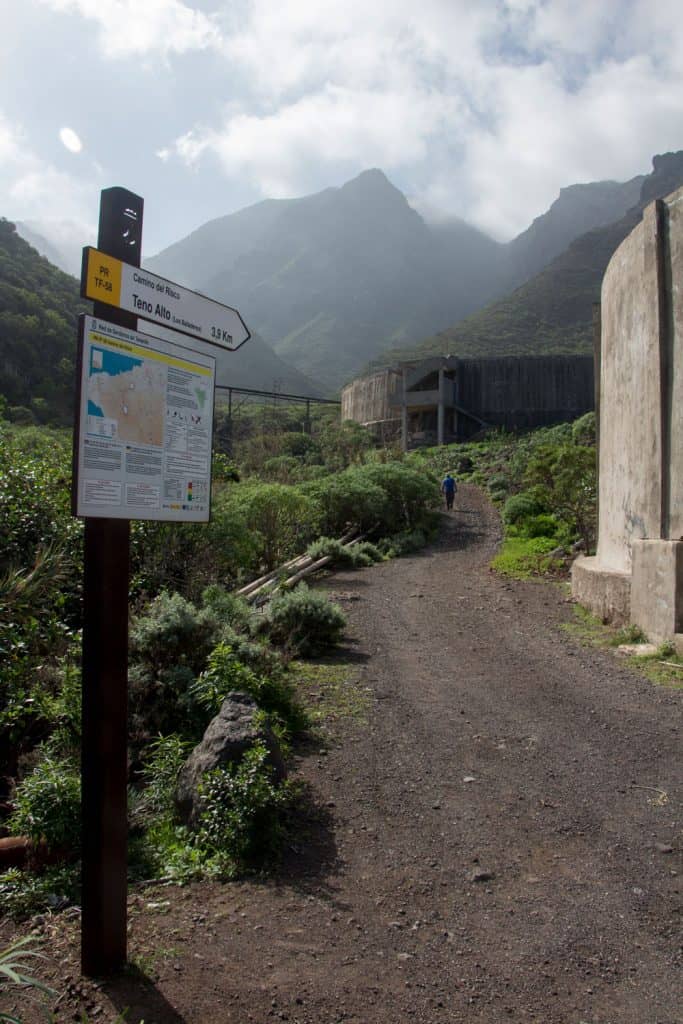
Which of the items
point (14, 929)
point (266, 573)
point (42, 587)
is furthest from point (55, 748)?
point (266, 573)

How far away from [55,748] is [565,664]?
5316mm

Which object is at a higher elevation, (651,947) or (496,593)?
(496,593)

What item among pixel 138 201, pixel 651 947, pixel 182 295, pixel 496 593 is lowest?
pixel 651 947

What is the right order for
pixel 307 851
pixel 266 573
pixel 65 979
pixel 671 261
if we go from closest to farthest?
1. pixel 65 979
2. pixel 307 851
3. pixel 671 261
4. pixel 266 573

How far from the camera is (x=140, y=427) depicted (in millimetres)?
2881

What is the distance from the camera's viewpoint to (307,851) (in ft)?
13.2

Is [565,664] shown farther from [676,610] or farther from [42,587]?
[42,587]

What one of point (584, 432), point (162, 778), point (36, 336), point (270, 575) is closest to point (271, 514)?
point (270, 575)

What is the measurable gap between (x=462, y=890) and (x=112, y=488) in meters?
→ 2.57

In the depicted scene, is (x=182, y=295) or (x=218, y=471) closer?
(x=182, y=295)

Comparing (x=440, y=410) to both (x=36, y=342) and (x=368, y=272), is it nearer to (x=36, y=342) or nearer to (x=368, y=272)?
(x=36, y=342)

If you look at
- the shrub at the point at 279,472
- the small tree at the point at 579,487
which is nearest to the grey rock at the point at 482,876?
the small tree at the point at 579,487

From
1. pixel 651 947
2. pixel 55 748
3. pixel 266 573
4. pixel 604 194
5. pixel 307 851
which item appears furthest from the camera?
pixel 604 194

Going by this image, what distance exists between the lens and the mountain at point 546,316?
62.4 m
